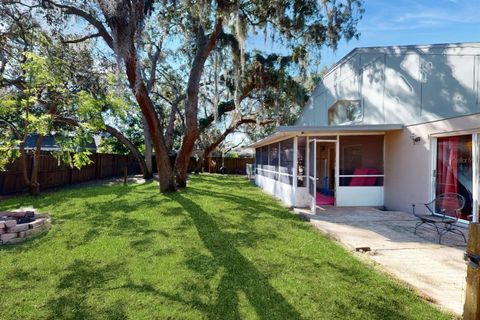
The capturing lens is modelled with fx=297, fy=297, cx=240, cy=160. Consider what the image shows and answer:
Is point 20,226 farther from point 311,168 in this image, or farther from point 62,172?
point 62,172

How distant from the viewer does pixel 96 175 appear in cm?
1766

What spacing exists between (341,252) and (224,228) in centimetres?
243

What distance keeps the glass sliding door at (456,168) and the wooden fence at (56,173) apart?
40.5 feet

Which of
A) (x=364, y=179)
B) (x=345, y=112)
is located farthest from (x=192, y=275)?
(x=345, y=112)

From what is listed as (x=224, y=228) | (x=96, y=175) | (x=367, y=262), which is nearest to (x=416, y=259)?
(x=367, y=262)

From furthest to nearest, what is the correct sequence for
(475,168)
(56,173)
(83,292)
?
(56,173)
(475,168)
(83,292)

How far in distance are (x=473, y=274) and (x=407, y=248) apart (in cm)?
345

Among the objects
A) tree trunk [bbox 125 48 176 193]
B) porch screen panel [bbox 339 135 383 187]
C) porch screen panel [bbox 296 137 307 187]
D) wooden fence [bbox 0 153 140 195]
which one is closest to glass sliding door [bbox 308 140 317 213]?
porch screen panel [bbox 296 137 307 187]

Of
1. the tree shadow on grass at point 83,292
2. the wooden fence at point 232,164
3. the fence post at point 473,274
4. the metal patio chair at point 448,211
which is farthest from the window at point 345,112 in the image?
the wooden fence at point 232,164

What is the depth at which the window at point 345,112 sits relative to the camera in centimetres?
985

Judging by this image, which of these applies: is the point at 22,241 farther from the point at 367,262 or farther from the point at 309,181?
the point at 309,181

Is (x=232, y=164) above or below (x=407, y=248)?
above

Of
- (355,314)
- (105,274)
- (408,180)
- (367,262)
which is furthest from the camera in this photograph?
(408,180)

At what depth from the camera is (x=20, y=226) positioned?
17.8ft
